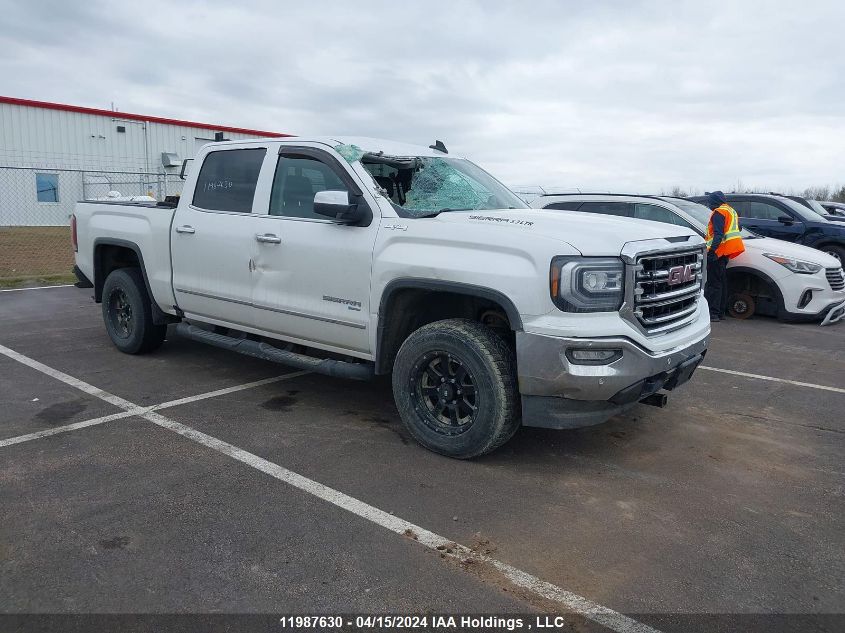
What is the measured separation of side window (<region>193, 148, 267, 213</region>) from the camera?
17.6 ft

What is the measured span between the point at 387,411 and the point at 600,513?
2.05m

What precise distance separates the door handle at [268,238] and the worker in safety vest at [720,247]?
6522 mm

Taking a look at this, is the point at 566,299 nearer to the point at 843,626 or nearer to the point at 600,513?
the point at 600,513

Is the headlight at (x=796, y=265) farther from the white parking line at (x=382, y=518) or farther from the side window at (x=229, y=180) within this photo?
the white parking line at (x=382, y=518)

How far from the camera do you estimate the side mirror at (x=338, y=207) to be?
170 inches

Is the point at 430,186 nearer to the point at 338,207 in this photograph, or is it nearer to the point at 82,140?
the point at 338,207

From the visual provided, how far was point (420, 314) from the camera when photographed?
462 centimetres

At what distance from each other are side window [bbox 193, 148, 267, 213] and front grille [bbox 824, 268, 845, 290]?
25.8 feet

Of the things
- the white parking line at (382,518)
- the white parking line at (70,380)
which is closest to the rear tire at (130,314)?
the white parking line at (70,380)

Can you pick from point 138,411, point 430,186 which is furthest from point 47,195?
point 430,186

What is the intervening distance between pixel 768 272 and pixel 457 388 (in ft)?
23.5

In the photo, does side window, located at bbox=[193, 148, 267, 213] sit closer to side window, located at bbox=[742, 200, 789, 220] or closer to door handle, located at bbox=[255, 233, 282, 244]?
door handle, located at bbox=[255, 233, 282, 244]

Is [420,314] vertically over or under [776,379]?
over

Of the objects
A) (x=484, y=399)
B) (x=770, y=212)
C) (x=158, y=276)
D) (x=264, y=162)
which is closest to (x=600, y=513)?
(x=484, y=399)
